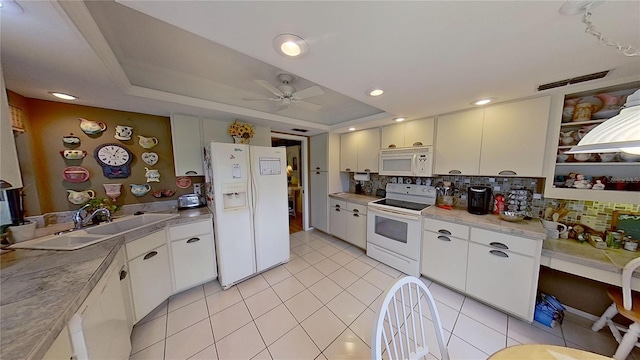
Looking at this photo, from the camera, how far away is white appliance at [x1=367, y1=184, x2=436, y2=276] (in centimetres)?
224

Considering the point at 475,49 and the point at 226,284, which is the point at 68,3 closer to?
the point at 475,49

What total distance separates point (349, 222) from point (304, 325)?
1661 millimetres

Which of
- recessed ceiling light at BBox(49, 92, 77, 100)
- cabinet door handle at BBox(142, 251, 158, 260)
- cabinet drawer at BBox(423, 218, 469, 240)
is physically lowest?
cabinet door handle at BBox(142, 251, 158, 260)

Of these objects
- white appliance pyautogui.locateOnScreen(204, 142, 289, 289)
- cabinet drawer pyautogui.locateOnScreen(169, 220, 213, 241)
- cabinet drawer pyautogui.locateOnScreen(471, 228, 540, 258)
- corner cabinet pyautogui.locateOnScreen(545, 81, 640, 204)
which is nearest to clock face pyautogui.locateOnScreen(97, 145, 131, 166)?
white appliance pyautogui.locateOnScreen(204, 142, 289, 289)

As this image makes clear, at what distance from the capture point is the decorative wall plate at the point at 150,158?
2176 millimetres

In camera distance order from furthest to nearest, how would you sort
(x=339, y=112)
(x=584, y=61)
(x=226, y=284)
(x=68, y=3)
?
(x=339, y=112) < (x=226, y=284) < (x=584, y=61) < (x=68, y=3)

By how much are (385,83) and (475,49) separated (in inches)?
22.4

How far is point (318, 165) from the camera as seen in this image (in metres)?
3.54

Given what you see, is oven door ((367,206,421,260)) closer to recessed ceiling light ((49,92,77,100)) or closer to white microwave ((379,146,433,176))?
white microwave ((379,146,433,176))

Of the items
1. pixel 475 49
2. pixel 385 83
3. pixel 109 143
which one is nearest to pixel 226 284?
pixel 109 143

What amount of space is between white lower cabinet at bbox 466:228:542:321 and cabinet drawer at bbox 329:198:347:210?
5.61 ft

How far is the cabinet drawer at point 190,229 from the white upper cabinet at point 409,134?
2.60 metres

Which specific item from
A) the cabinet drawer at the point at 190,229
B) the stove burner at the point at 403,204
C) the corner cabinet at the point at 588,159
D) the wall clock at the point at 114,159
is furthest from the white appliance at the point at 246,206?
the corner cabinet at the point at 588,159

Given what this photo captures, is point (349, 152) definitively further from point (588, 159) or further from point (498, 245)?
point (588, 159)
